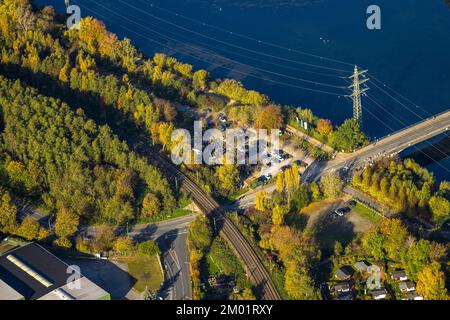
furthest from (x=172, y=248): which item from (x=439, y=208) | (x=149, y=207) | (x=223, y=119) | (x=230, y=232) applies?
(x=439, y=208)

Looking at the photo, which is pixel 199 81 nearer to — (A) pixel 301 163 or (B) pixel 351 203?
(A) pixel 301 163

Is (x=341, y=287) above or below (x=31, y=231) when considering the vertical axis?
below

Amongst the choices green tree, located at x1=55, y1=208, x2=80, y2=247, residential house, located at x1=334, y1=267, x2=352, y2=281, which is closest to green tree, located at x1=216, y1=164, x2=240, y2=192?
green tree, located at x1=55, y1=208, x2=80, y2=247

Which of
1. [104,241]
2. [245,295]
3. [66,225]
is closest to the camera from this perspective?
[245,295]

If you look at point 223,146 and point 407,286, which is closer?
point 407,286

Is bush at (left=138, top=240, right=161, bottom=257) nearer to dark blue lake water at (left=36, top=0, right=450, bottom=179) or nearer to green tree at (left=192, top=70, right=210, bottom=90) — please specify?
green tree at (left=192, top=70, right=210, bottom=90)

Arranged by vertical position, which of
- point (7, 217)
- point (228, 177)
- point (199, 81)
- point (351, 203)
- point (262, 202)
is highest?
point (199, 81)
